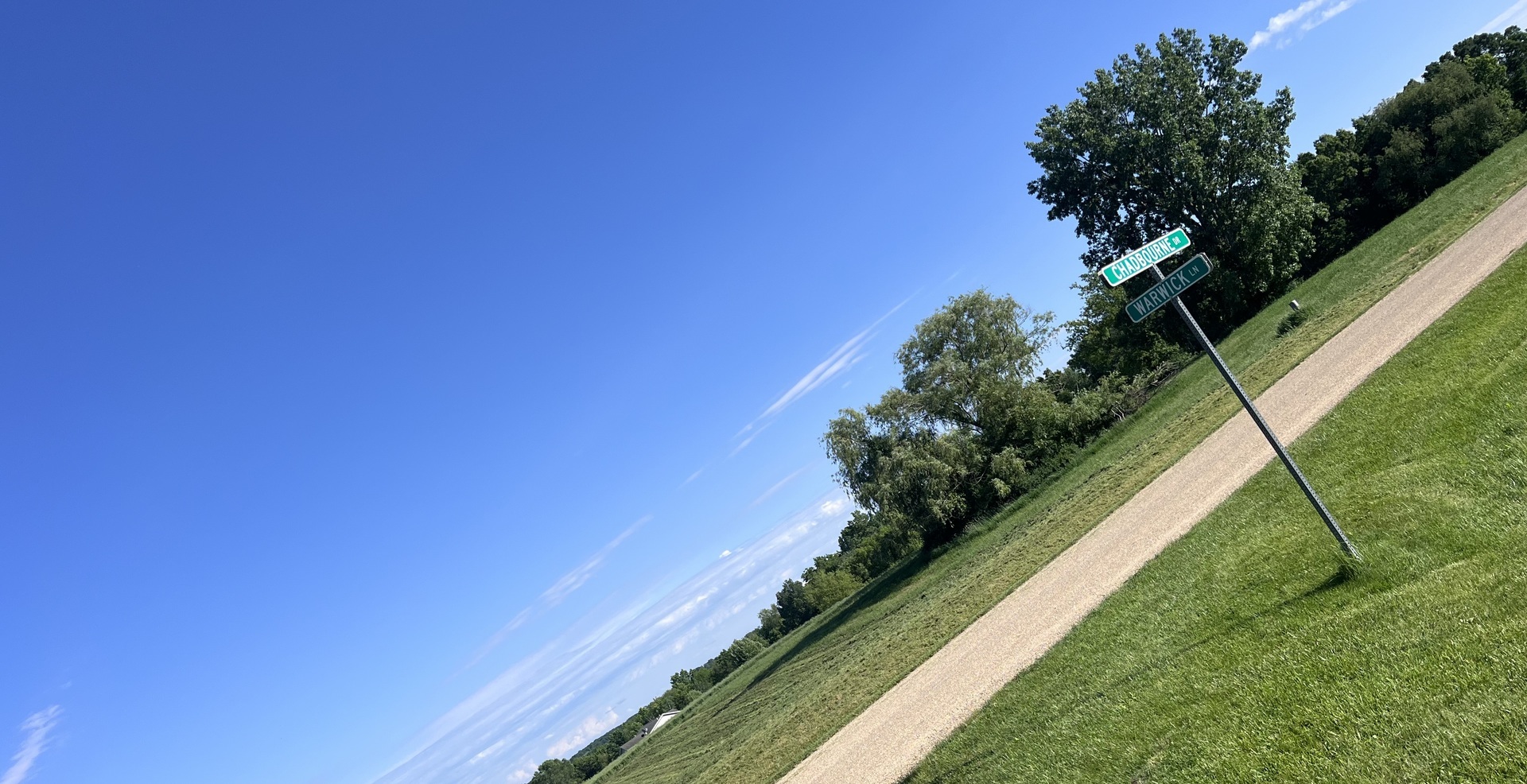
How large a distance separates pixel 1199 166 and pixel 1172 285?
3733cm

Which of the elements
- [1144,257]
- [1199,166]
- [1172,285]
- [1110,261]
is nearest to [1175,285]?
[1172,285]

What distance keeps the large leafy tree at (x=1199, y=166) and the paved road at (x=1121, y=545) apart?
2060 cm

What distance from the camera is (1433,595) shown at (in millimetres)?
6695

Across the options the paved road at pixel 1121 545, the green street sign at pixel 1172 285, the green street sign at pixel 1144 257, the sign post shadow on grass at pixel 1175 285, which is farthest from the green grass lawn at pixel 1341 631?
the green street sign at pixel 1144 257

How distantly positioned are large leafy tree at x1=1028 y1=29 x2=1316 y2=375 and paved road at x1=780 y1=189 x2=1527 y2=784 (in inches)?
811

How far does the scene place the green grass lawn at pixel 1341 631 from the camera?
5.48 metres

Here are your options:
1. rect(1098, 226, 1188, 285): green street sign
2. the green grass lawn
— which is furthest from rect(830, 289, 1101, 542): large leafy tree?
rect(1098, 226, 1188, 285): green street sign

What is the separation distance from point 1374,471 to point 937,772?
714 cm

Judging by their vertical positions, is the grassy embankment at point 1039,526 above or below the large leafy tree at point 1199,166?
below

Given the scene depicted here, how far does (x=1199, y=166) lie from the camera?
39.0m

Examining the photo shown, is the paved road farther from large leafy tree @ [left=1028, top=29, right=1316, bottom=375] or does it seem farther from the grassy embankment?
large leafy tree @ [left=1028, top=29, right=1316, bottom=375]

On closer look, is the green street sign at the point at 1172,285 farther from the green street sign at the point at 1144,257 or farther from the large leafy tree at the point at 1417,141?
the large leafy tree at the point at 1417,141

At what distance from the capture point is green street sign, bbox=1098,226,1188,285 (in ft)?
26.6

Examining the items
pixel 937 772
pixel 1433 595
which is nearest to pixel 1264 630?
pixel 1433 595
